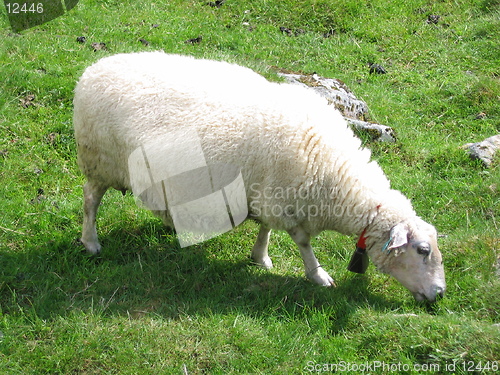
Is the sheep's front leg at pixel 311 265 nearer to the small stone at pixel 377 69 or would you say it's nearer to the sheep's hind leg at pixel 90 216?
the sheep's hind leg at pixel 90 216

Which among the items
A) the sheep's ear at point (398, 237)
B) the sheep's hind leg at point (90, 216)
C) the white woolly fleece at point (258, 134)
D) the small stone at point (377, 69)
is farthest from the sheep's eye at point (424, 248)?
the small stone at point (377, 69)

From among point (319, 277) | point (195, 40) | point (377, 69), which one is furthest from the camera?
point (195, 40)

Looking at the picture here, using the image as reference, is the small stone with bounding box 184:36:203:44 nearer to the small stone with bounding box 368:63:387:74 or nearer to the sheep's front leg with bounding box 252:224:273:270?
the small stone with bounding box 368:63:387:74

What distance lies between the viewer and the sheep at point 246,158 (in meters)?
3.93

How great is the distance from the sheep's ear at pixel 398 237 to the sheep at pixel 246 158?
1 centimetres

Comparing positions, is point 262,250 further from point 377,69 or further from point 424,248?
point 377,69

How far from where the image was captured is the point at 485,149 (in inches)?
228

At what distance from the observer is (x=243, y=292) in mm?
4191

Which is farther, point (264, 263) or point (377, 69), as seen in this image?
point (377, 69)

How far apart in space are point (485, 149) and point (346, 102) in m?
1.70

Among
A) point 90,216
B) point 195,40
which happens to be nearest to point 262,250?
point 90,216

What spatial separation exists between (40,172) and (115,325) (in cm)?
246

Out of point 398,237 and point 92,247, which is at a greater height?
point 398,237

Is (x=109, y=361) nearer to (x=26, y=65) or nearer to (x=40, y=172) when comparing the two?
(x=40, y=172)
